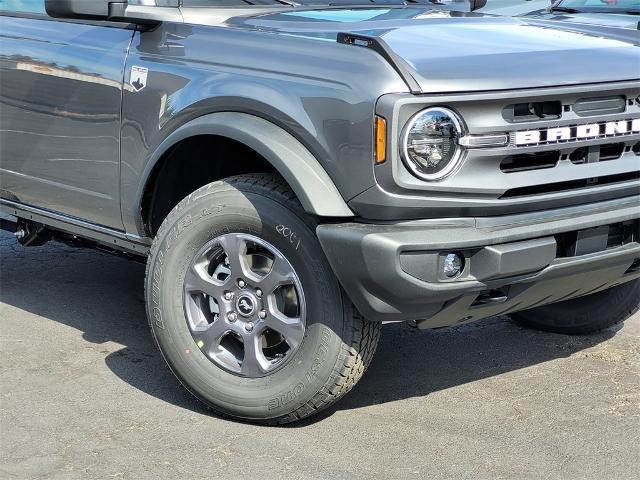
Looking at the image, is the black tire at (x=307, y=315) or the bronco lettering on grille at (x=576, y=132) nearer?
the bronco lettering on grille at (x=576, y=132)

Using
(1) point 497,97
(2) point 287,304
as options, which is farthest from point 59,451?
(1) point 497,97

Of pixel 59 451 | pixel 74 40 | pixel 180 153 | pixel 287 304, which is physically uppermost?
pixel 74 40

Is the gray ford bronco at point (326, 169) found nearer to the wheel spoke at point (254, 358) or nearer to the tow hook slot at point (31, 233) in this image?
the wheel spoke at point (254, 358)

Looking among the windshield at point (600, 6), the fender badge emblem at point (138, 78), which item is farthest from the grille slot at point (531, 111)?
the windshield at point (600, 6)

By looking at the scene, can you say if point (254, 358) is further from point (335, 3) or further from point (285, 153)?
point (335, 3)

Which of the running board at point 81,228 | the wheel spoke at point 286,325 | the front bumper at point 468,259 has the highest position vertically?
the front bumper at point 468,259

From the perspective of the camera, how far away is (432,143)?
133 inches

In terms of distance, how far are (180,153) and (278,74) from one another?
0.64 metres

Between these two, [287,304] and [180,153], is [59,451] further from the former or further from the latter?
[180,153]

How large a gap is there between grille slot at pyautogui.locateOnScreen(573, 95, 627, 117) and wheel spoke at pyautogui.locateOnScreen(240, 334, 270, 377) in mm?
1360

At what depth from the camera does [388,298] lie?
341 centimetres

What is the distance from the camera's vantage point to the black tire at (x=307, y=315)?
3.62 meters

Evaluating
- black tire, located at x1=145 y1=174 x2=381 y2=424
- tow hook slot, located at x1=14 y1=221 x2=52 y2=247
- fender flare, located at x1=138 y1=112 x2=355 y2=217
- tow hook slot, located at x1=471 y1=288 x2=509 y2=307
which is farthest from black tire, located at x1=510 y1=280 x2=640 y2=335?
tow hook slot, located at x1=14 y1=221 x2=52 y2=247

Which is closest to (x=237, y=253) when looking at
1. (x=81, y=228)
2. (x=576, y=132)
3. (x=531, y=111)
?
(x=81, y=228)
